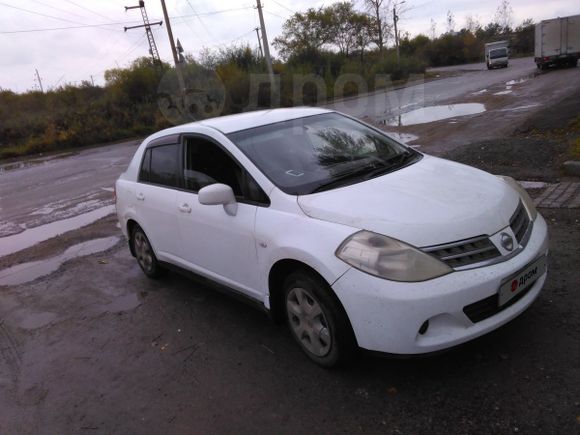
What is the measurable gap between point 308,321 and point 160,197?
214cm

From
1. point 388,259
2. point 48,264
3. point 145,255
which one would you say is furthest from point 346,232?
point 48,264

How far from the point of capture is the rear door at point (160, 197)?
14.6ft

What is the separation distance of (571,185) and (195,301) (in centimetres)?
508

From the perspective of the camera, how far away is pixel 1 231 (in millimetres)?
8836

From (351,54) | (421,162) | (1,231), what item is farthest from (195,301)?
(351,54)

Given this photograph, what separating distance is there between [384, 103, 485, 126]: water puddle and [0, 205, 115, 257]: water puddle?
1057cm

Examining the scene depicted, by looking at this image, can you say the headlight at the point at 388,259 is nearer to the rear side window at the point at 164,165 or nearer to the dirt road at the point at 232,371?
the dirt road at the point at 232,371

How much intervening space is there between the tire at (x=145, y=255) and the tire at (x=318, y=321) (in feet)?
7.36

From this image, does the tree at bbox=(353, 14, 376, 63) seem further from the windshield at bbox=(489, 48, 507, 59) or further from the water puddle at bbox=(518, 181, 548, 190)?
the water puddle at bbox=(518, 181, 548, 190)

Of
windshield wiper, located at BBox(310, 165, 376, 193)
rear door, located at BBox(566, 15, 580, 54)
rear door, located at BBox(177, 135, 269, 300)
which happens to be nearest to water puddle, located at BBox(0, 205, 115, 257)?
rear door, located at BBox(177, 135, 269, 300)

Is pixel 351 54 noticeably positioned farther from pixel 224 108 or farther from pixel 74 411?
pixel 74 411

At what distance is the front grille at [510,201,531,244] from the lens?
3.07 m

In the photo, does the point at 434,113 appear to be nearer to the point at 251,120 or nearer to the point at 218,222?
the point at 251,120

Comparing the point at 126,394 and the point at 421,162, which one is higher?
the point at 421,162
